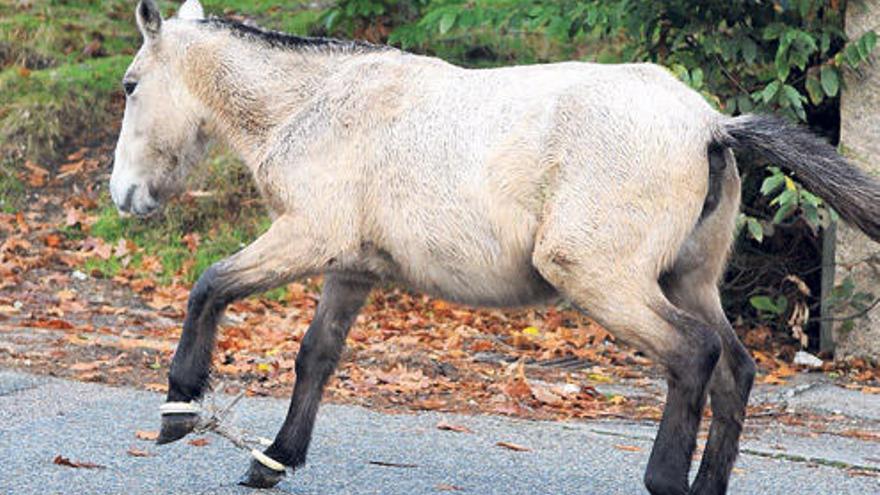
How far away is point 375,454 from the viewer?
6.59 metres

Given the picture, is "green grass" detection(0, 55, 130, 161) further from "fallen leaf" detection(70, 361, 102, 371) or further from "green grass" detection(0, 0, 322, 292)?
"fallen leaf" detection(70, 361, 102, 371)

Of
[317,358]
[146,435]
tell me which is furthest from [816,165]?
[146,435]

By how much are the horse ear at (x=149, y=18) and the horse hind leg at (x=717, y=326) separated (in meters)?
2.55

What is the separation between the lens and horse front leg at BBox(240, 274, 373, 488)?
6113mm

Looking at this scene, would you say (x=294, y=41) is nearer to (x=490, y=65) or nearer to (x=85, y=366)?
(x=85, y=366)

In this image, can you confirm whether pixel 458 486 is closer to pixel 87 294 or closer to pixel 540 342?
pixel 540 342

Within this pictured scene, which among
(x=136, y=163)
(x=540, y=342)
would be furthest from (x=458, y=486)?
(x=540, y=342)

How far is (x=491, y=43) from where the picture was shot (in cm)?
1285

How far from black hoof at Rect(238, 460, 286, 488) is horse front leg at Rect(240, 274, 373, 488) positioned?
0.45 feet

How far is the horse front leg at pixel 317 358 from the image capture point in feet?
20.1

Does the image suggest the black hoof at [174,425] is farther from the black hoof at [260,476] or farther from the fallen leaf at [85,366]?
the fallen leaf at [85,366]

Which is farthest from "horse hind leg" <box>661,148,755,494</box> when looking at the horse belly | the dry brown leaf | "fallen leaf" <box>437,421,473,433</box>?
the dry brown leaf

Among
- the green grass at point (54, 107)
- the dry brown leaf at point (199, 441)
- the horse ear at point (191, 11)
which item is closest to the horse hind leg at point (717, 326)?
the dry brown leaf at point (199, 441)

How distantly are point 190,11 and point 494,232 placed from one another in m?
2.17
